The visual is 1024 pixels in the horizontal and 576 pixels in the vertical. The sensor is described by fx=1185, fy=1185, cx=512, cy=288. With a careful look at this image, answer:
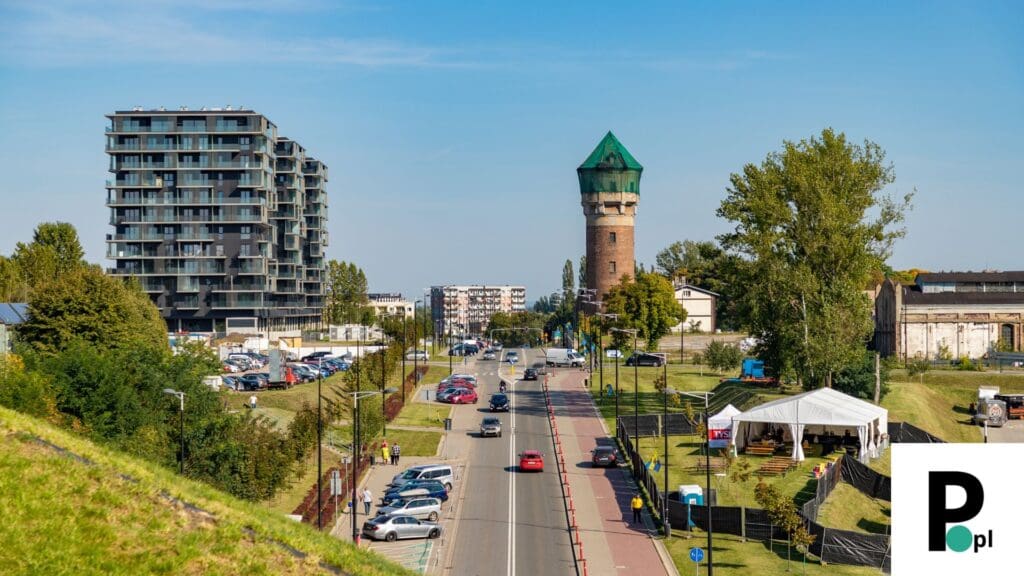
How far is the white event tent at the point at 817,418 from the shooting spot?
60844 mm

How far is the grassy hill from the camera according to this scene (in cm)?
2191

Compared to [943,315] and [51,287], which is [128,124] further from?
[943,315]

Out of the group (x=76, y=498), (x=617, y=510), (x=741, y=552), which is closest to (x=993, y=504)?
(x=741, y=552)

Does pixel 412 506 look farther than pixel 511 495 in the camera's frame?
No

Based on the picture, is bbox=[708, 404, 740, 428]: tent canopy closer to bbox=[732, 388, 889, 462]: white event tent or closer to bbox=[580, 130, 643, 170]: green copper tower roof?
bbox=[732, 388, 889, 462]: white event tent

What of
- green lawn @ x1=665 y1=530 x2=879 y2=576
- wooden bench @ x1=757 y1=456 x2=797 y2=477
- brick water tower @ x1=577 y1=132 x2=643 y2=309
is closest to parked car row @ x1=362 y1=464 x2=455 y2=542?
green lawn @ x1=665 y1=530 x2=879 y2=576

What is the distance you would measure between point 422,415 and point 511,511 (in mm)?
32431

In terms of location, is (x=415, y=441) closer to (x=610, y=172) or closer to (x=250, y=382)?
(x=250, y=382)

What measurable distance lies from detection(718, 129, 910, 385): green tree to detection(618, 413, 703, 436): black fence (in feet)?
28.6

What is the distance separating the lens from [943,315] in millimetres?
119188

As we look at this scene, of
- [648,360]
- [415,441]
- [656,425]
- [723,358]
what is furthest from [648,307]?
[415,441]

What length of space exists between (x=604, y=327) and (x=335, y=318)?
65.8m

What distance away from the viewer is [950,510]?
2888cm

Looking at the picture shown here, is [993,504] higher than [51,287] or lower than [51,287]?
lower
